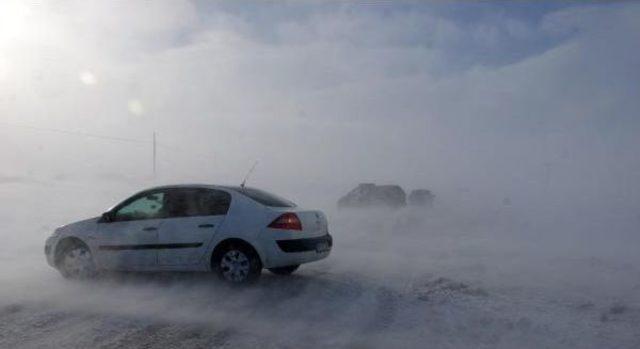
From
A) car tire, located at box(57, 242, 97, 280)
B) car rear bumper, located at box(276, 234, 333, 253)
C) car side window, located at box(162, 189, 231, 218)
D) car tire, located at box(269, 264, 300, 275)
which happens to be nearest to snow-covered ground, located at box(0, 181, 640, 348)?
car tire, located at box(269, 264, 300, 275)

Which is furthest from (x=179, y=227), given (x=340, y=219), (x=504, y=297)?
(x=340, y=219)

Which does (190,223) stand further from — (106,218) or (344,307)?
(344,307)

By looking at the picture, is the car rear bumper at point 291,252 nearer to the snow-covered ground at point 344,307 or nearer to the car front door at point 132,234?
the snow-covered ground at point 344,307

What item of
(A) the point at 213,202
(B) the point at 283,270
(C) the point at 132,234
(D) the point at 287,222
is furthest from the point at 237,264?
(C) the point at 132,234

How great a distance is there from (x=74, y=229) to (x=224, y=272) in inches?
98.8

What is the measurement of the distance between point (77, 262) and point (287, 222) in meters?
3.23

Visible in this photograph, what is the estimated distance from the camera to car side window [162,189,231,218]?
26.9 ft

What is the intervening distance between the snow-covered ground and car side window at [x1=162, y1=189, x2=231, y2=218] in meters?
0.96

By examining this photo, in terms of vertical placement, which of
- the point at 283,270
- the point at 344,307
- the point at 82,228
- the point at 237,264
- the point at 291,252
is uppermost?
the point at 82,228

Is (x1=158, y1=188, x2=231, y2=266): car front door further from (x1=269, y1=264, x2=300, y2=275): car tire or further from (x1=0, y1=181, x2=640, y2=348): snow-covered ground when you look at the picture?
(x1=269, y1=264, x2=300, y2=275): car tire

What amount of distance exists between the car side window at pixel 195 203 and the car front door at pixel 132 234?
15cm

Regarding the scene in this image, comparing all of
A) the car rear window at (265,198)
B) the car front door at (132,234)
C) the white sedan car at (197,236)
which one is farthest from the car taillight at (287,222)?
the car front door at (132,234)

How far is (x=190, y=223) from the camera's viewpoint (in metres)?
8.16

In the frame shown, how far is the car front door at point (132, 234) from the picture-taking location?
326 inches
